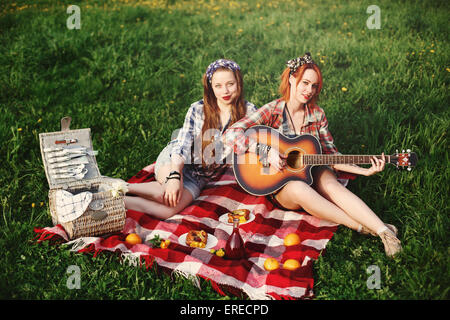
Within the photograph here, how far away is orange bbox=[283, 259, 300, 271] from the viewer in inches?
117

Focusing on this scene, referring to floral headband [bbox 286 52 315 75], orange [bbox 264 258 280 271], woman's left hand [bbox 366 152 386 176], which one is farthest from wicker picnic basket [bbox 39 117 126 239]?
woman's left hand [bbox 366 152 386 176]

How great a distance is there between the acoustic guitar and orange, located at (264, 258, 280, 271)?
2.28 feet

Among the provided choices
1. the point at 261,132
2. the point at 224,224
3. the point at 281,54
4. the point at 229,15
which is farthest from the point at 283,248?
the point at 229,15

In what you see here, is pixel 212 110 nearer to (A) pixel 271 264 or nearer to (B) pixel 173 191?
(B) pixel 173 191

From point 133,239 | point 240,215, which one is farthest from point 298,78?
point 133,239

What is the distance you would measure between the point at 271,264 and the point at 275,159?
2.80 ft

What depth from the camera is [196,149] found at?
3865mm

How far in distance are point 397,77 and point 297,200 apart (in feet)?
7.47

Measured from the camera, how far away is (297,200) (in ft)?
11.4

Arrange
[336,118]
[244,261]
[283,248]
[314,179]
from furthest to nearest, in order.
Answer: [336,118], [314,179], [283,248], [244,261]

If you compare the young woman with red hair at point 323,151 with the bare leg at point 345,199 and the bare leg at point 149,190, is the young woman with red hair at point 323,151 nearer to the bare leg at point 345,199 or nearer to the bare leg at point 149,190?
the bare leg at point 345,199

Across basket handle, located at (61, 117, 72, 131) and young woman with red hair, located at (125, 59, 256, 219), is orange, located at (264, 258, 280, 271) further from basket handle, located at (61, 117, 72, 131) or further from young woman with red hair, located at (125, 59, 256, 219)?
basket handle, located at (61, 117, 72, 131)

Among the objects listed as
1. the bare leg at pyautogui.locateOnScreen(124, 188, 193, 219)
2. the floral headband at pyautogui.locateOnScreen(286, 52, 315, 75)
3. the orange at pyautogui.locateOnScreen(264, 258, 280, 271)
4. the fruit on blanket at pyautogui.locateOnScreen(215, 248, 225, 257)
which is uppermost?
the floral headband at pyautogui.locateOnScreen(286, 52, 315, 75)

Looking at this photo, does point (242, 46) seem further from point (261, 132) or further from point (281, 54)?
point (261, 132)
